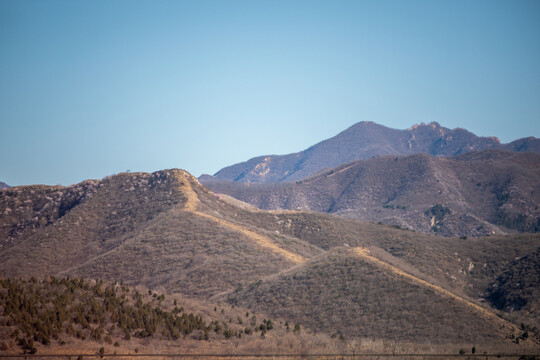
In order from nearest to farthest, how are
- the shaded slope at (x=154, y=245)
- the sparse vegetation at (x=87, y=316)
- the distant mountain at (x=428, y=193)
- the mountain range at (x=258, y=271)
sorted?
the sparse vegetation at (x=87, y=316) < the mountain range at (x=258, y=271) < the shaded slope at (x=154, y=245) < the distant mountain at (x=428, y=193)

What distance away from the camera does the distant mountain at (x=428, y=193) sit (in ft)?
420

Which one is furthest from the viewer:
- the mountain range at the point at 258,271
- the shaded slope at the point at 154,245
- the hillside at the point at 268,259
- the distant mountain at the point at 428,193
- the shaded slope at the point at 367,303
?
the distant mountain at the point at 428,193

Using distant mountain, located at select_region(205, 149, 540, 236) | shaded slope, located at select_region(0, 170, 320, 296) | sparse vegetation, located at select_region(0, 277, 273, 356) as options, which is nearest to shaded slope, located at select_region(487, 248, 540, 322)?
shaded slope, located at select_region(0, 170, 320, 296)

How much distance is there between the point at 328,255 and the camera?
159 feet

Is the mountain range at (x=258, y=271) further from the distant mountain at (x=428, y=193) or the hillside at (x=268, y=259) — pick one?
the distant mountain at (x=428, y=193)

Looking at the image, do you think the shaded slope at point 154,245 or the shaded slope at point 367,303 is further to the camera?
the shaded slope at point 154,245

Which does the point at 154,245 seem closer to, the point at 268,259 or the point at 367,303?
the point at 268,259

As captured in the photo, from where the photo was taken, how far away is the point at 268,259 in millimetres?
55000

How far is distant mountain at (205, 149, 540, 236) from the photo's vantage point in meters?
128

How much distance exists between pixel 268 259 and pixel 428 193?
102 m

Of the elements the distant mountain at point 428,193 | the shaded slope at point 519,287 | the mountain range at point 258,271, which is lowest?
the shaded slope at point 519,287

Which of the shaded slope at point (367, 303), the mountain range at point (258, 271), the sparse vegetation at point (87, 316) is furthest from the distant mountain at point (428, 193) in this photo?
the sparse vegetation at point (87, 316)

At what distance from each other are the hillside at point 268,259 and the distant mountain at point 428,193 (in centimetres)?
4874

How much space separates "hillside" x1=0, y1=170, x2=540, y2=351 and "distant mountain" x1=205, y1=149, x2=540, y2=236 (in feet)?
160
